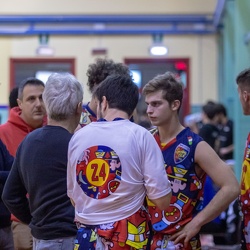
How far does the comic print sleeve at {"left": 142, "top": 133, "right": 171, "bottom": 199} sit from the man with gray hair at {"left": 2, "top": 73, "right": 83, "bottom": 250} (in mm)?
508

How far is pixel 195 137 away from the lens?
12.2 feet

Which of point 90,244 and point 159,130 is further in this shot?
point 159,130

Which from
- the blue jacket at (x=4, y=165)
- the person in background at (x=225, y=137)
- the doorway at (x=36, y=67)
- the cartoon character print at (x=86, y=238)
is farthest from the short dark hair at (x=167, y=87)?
the doorway at (x=36, y=67)

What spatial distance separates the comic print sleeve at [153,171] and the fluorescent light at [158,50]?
10.6 metres

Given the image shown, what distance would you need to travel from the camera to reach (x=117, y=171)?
3.20 metres

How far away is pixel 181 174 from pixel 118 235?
2.10ft

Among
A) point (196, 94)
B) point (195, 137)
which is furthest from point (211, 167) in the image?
point (196, 94)

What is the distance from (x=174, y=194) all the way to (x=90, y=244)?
2.06ft

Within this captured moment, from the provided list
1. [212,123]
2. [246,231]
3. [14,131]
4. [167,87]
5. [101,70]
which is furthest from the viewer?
[212,123]

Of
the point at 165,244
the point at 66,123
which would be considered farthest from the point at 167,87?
the point at 165,244

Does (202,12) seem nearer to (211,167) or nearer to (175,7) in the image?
(175,7)

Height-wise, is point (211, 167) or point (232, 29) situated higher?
point (232, 29)

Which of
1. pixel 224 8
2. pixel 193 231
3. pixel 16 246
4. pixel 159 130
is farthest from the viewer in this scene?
pixel 224 8

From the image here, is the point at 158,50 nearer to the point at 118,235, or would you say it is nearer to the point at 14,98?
the point at 14,98
